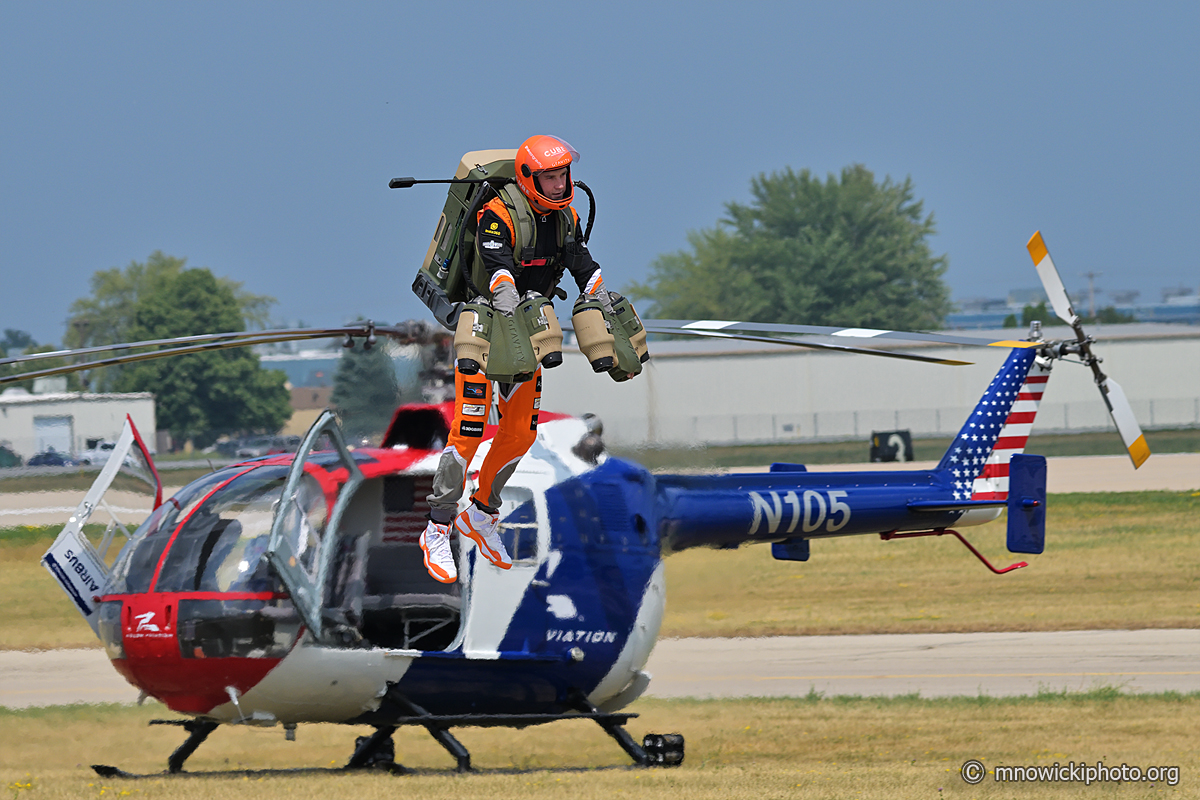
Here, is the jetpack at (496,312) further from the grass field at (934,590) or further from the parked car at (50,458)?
the parked car at (50,458)

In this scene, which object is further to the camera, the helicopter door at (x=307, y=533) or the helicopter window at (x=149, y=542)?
the helicopter window at (x=149, y=542)

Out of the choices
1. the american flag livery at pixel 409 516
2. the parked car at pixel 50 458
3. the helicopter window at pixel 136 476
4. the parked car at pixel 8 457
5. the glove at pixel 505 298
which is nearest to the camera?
the glove at pixel 505 298

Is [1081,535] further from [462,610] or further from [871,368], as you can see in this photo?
[871,368]

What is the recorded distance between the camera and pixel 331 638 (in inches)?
326

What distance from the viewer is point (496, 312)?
20.1 ft

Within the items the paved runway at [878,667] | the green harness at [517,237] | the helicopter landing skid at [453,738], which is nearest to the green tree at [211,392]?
the paved runway at [878,667]

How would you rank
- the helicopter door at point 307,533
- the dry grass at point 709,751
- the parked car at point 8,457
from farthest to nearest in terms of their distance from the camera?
the parked car at point 8,457
the dry grass at point 709,751
the helicopter door at point 307,533

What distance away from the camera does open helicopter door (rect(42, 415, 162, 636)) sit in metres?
8.84

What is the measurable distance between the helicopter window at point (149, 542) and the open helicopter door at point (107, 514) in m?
0.34

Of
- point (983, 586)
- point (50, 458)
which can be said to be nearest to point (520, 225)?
point (983, 586)

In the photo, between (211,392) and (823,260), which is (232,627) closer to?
(211,392)

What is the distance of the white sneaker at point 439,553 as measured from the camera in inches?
282

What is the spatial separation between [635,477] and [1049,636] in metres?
9.49

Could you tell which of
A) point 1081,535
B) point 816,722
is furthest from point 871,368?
point 816,722
